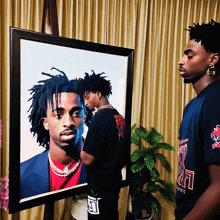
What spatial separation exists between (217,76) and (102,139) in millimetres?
724

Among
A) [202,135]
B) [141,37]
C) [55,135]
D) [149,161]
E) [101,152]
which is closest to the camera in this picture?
[202,135]

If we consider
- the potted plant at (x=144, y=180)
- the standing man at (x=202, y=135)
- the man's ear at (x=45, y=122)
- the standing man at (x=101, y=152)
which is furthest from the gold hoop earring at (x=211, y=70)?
the potted plant at (x=144, y=180)

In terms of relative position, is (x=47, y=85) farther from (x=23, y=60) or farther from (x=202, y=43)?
(x=202, y=43)

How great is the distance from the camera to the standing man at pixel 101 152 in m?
1.18

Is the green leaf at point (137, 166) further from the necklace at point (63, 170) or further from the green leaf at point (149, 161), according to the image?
the necklace at point (63, 170)

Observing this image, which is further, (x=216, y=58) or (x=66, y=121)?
(x=66, y=121)

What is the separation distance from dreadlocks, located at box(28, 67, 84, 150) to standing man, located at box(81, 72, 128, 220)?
0.15 m

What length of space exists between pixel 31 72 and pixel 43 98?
15 centimetres

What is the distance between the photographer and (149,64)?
2096 mm

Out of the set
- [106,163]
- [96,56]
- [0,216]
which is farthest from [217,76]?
[0,216]

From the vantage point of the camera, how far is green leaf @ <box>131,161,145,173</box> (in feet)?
5.77

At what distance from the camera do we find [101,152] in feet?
3.97

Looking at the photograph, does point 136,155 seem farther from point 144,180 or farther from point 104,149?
point 104,149

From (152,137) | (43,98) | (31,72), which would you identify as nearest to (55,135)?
(43,98)
